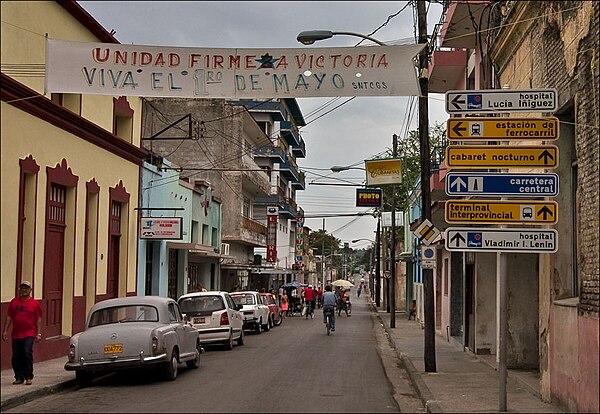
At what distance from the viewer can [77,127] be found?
69.9 ft

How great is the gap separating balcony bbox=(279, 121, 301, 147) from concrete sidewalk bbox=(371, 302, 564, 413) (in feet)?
163

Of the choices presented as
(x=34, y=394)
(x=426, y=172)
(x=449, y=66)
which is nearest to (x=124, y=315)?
(x=34, y=394)

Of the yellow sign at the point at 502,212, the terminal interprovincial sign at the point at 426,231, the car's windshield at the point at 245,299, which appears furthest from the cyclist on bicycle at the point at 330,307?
the yellow sign at the point at 502,212

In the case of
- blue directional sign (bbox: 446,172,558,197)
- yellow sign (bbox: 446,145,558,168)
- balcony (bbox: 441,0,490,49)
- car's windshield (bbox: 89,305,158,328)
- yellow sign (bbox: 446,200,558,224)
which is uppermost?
balcony (bbox: 441,0,490,49)

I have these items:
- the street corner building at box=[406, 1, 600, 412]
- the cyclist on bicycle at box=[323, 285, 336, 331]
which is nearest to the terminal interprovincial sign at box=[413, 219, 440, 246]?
the street corner building at box=[406, 1, 600, 412]

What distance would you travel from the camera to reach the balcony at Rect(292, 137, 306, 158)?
85175 millimetres

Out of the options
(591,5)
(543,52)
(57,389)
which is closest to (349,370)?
(57,389)

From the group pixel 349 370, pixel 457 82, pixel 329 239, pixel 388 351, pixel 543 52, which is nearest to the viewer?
pixel 543 52

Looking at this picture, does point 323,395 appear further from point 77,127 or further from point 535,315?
point 77,127

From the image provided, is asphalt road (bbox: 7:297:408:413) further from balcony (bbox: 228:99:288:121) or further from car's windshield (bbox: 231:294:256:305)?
balcony (bbox: 228:99:288:121)

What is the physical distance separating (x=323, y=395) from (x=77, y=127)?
10.6 metres

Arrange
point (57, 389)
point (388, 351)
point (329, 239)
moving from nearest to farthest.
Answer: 1. point (57, 389)
2. point (388, 351)
3. point (329, 239)

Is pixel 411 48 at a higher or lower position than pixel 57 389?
higher

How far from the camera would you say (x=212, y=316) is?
79.5ft
